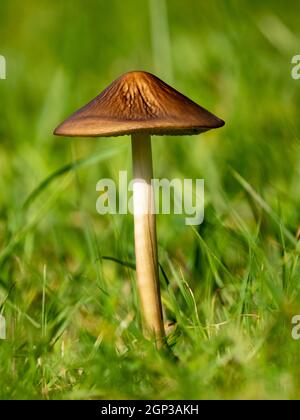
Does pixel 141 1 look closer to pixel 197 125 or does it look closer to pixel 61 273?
pixel 61 273

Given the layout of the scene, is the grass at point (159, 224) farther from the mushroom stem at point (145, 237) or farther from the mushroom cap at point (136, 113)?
the mushroom cap at point (136, 113)

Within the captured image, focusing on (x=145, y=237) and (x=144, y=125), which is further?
(x=145, y=237)

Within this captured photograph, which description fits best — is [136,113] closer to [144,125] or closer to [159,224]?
[144,125]

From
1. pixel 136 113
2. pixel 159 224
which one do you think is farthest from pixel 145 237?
pixel 159 224

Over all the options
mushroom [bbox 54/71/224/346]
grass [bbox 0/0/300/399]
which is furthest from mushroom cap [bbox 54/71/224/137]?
grass [bbox 0/0/300/399]

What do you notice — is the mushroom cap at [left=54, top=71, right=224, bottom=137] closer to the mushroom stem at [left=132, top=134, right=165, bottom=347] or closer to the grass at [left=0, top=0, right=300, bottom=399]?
the mushroom stem at [left=132, top=134, right=165, bottom=347]

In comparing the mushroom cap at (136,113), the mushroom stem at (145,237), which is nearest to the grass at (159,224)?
the mushroom stem at (145,237)

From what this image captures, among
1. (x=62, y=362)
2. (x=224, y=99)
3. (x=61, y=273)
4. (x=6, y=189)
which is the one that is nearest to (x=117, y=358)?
(x=62, y=362)
